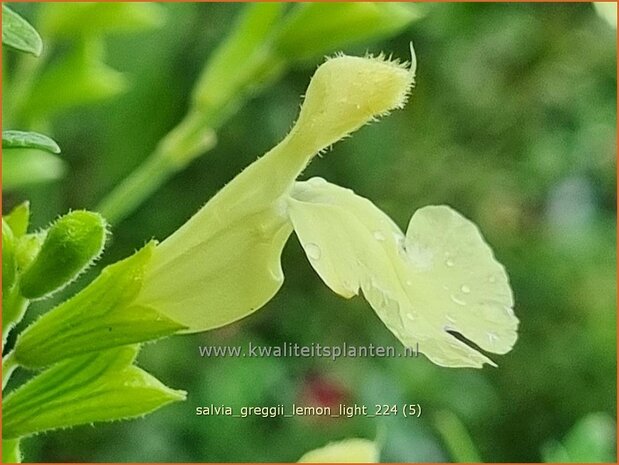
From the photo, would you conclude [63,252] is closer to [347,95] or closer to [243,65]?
[347,95]

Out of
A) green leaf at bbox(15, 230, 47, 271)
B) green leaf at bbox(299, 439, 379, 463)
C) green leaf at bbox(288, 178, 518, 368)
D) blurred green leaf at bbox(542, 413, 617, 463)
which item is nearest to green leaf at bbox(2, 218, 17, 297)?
green leaf at bbox(15, 230, 47, 271)

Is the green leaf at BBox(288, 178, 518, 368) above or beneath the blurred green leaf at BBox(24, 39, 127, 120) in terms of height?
above

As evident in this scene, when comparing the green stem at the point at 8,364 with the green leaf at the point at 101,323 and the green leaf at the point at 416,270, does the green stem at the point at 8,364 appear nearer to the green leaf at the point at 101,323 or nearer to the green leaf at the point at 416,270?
the green leaf at the point at 101,323

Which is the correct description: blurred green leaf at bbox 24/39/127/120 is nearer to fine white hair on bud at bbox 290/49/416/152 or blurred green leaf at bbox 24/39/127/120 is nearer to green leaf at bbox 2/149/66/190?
green leaf at bbox 2/149/66/190

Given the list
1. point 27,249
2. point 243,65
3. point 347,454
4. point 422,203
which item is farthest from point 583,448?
point 422,203

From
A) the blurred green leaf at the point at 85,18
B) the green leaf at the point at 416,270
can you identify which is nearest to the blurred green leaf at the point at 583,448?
the green leaf at the point at 416,270

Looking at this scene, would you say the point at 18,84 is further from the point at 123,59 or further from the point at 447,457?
the point at 447,457
